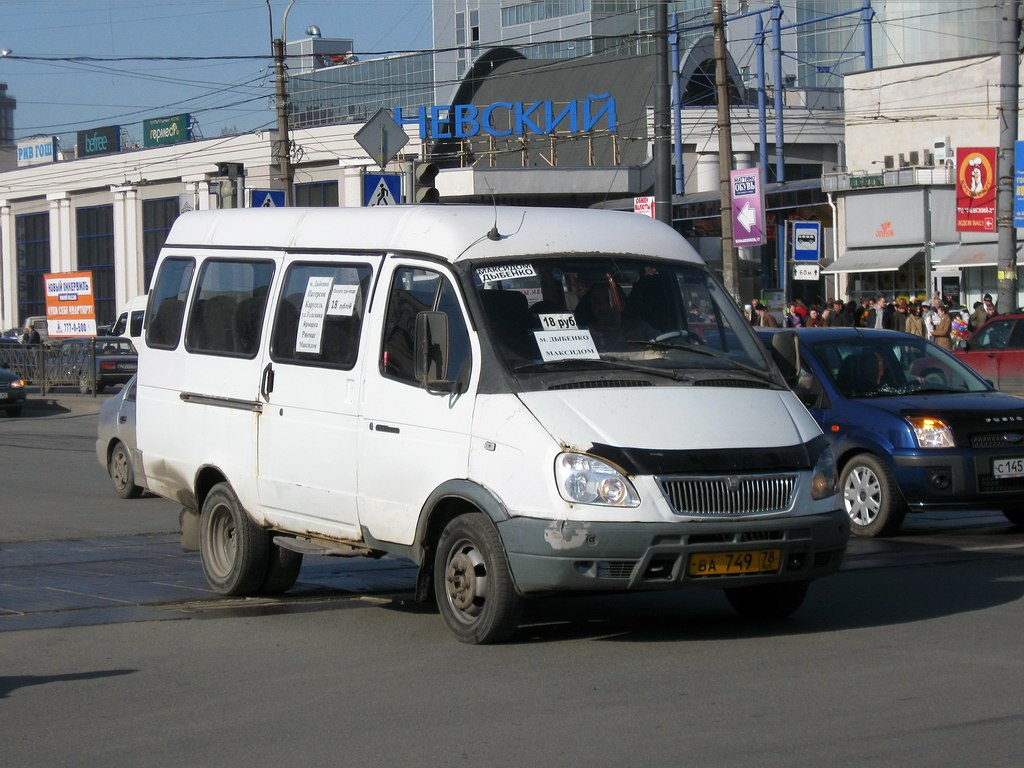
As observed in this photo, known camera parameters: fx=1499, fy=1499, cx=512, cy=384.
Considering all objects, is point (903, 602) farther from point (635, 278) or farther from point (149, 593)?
point (149, 593)

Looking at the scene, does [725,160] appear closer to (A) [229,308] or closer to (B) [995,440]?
(B) [995,440]

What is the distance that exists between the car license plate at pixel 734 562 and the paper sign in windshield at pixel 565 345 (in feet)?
3.93

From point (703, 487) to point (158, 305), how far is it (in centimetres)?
460

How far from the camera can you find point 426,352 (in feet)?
25.6

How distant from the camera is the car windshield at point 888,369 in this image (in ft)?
40.5

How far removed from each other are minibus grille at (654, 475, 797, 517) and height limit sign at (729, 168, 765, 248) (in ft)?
51.7

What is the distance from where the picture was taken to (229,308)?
31.2 ft

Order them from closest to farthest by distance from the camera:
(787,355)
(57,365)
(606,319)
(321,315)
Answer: (606,319) < (787,355) < (321,315) < (57,365)

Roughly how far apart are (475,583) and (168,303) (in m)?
3.67

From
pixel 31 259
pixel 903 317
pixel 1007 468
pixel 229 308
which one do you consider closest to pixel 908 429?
pixel 1007 468

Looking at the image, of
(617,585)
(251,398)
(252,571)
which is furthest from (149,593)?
(617,585)

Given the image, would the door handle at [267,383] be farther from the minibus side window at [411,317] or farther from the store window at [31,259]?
the store window at [31,259]

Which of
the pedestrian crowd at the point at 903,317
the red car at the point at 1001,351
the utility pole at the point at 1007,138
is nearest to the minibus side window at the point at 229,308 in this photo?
the red car at the point at 1001,351

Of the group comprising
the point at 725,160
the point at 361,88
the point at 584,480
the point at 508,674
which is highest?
the point at 361,88
